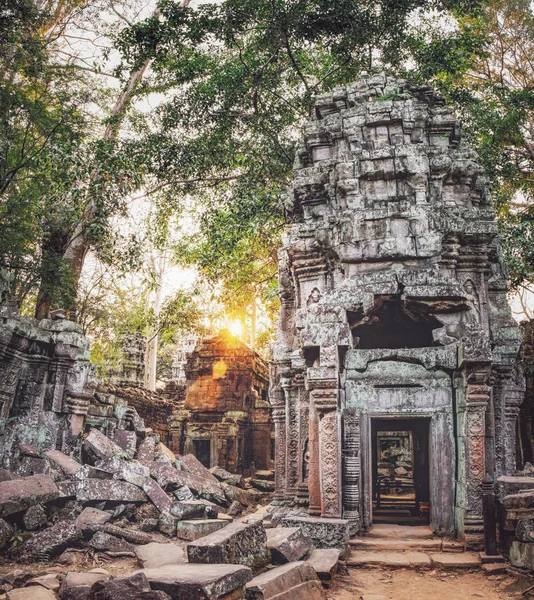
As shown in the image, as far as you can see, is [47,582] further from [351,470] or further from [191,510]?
[351,470]

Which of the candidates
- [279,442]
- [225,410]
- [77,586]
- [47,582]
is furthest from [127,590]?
[225,410]

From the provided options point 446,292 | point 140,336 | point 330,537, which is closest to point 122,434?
point 330,537

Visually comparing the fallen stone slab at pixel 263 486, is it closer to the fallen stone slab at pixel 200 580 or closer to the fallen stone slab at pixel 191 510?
the fallen stone slab at pixel 191 510

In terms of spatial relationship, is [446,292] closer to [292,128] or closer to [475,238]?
[475,238]

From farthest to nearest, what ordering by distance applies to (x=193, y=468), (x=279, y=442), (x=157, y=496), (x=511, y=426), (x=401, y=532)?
1. (x=193, y=468)
2. (x=279, y=442)
3. (x=511, y=426)
4. (x=157, y=496)
5. (x=401, y=532)

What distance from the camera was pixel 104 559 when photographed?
6105 mm

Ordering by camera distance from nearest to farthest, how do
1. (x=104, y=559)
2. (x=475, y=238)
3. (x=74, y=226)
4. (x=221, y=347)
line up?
(x=104, y=559), (x=475, y=238), (x=74, y=226), (x=221, y=347)

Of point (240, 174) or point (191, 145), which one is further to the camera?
point (240, 174)

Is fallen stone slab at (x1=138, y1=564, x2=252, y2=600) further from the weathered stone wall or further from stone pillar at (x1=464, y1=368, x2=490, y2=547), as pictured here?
the weathered stone wall

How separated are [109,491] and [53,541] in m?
1.65

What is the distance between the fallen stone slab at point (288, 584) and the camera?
168 inches

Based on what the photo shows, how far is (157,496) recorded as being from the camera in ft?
26.5

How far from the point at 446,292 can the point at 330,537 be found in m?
3.52

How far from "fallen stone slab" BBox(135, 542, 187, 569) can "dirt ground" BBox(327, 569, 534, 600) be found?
1.55 m
